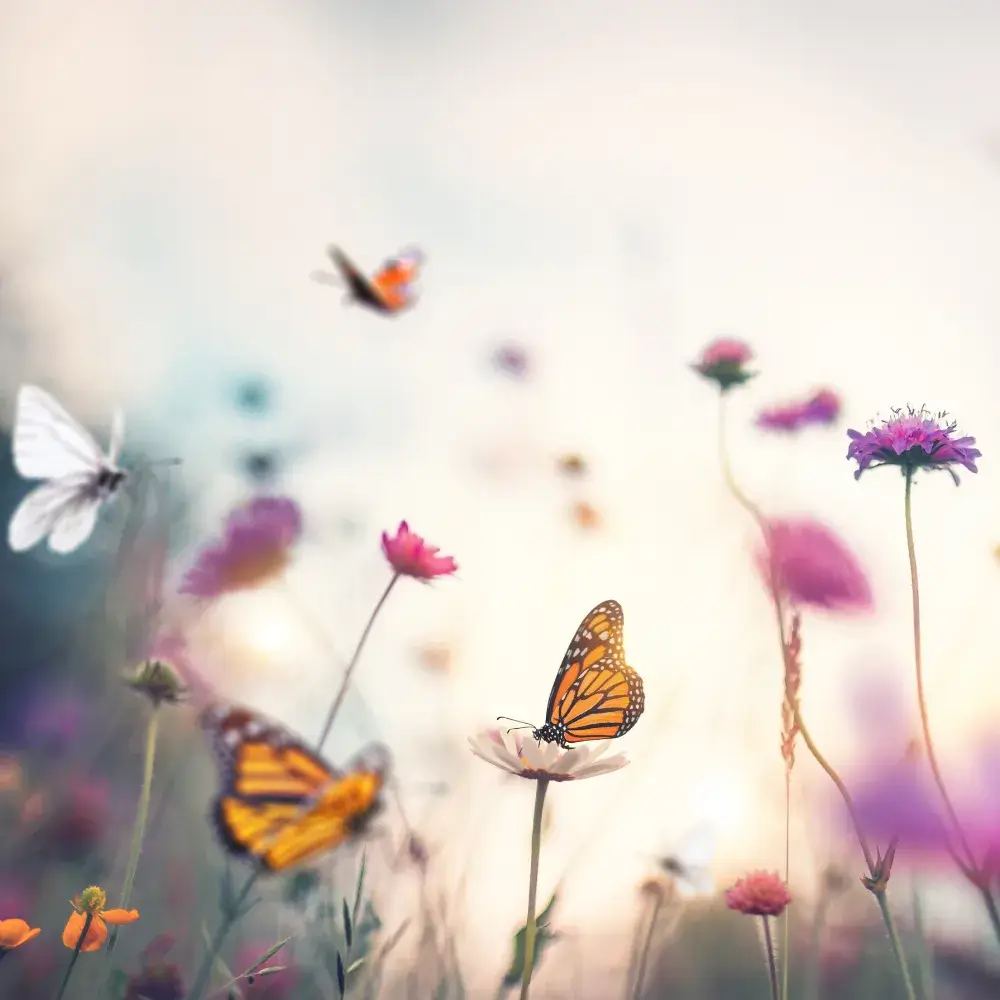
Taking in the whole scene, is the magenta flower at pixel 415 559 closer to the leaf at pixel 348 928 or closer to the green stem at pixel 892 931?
the leaf at pixel 348 928

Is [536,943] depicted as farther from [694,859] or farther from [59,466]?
[59,466]

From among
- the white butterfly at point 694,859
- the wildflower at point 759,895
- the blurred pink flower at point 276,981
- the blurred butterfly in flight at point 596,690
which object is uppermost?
the blurred butterfly in flight at point 596,690

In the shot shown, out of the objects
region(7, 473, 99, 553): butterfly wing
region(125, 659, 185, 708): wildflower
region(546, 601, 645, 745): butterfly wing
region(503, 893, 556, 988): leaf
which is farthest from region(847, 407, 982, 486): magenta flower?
region(7, 473, 99, 553): butterfly wing

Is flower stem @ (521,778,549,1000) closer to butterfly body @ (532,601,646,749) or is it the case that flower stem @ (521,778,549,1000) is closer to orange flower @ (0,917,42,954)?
butterfly body @ (532,601,646,749)

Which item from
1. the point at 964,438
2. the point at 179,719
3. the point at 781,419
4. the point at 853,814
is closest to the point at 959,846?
the point at 853,814

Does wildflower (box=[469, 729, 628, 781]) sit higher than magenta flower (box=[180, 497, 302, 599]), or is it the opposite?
magenta flower (box=[180, 497, 302, 599])

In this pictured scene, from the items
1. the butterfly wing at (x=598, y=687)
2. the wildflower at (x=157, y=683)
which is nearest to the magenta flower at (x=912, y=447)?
the butterfly wing at (x=598, y=687)
